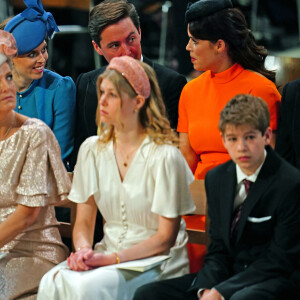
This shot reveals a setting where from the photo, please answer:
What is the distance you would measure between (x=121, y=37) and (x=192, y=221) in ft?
3.55

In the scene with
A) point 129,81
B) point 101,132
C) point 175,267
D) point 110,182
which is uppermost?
point 129,81

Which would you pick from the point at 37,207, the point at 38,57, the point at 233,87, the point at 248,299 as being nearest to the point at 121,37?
the point at 38,57

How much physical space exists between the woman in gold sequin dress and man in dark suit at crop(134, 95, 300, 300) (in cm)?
60

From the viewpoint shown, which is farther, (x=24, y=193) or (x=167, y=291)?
(x=24, y=193)

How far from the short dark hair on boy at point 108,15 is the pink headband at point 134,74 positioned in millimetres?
952

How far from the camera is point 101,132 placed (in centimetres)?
281

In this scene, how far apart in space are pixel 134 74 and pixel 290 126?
0.81 m

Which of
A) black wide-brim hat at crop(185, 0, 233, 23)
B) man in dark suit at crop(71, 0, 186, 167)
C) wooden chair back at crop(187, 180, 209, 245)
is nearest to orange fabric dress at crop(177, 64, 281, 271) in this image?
man in dark suit at crop(71, 0, 186, 167)

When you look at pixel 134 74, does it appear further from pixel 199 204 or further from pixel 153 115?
pixel 199 204

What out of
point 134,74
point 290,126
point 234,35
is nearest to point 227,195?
point 134,74

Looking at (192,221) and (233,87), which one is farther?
(233,87)

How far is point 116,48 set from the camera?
360 cm

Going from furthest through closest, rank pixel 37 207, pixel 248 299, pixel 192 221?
1. pixel 192 221
2. pixel 37 207
3. pixel 248 299

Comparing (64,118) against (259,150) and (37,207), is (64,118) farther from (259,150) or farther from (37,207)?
(259,150)
